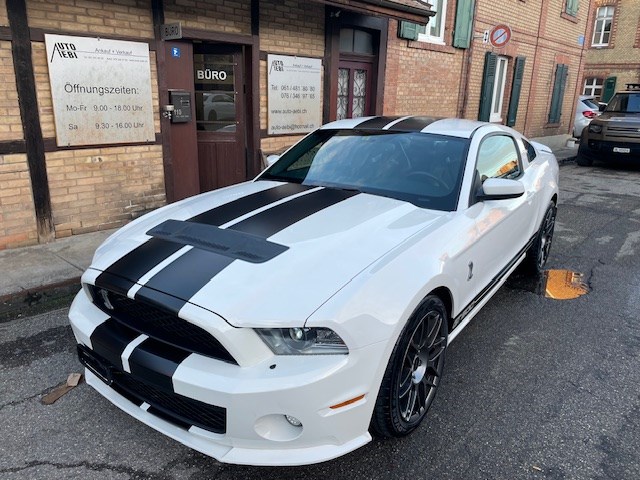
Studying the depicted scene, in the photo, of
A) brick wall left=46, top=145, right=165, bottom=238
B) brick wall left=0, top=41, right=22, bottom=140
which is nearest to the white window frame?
brick wall left=46, top=145, right=165, bottom=238

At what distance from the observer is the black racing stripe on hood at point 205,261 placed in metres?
2.15

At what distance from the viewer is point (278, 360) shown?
6.57 ft

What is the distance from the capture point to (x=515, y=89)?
13.2m

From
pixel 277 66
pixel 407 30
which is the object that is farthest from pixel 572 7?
pixel 277 66

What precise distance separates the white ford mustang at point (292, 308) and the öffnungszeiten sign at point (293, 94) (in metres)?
4.12

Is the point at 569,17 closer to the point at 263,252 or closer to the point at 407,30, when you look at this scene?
the point at 407,30

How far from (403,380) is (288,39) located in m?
5.95

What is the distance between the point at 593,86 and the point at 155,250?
32526 millimetres

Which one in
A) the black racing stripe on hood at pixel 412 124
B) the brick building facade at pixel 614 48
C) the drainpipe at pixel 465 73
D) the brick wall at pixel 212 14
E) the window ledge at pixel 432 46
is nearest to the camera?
the black racing stripe on hood at pixel 412 124

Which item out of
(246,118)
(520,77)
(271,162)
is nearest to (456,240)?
(271,162)

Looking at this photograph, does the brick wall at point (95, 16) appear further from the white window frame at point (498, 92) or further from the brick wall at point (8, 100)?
Result: the white window frame at point (498, 92)

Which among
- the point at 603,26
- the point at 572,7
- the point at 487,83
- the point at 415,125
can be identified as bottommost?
the point at 415,125

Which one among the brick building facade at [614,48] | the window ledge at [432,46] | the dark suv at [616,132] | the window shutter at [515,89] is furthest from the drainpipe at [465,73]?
the brick building facade at [614,48]

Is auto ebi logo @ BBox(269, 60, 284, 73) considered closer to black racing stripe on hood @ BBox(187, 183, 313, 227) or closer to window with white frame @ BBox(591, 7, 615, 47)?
black racing stripe on hood @ BBox(187, 183, 313, 227)
